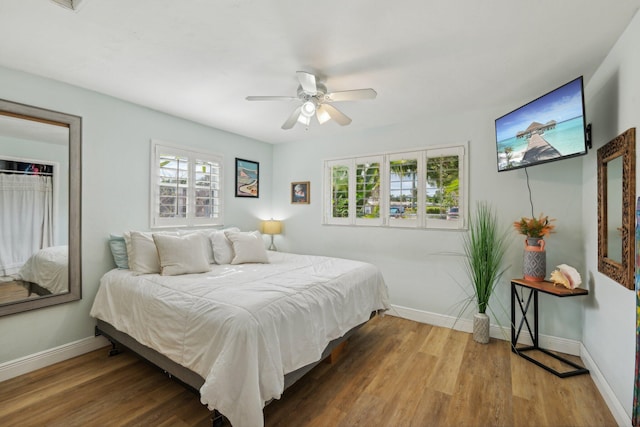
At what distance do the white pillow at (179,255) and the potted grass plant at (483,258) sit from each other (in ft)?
9.14

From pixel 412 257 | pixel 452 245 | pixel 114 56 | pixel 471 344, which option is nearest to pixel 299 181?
pixel 412 257

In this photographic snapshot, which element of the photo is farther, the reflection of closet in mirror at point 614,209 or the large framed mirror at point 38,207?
the large framed mirror at point 38,207

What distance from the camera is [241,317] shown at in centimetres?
168

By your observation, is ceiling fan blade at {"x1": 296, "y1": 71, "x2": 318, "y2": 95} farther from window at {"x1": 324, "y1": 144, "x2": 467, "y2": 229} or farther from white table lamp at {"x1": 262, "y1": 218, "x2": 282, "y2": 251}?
white table lamp at {"x1": 262, "y1": 218, "x2": 282, "y2": 251}

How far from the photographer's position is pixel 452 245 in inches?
133

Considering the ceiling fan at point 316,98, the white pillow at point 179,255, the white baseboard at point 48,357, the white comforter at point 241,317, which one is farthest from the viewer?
the white pillow at point 179,255

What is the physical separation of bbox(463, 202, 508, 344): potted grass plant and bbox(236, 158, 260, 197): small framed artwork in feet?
10.3

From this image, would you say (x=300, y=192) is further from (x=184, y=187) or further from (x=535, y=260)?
(x=535, y=260)

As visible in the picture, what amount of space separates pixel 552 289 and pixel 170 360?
3086 millimetres

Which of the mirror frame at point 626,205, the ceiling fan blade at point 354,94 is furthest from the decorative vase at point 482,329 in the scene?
the ceiling fan blade at point 354,94

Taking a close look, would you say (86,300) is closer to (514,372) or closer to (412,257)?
(412,257)

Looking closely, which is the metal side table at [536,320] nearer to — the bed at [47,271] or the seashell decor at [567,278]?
the seashell decor at [567,278]

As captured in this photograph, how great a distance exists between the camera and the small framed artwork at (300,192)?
15.0ft

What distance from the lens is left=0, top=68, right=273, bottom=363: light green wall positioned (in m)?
2.41
